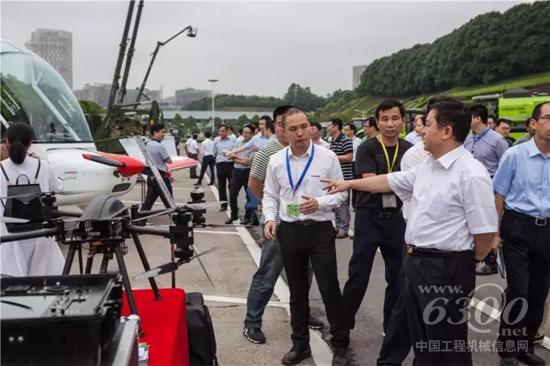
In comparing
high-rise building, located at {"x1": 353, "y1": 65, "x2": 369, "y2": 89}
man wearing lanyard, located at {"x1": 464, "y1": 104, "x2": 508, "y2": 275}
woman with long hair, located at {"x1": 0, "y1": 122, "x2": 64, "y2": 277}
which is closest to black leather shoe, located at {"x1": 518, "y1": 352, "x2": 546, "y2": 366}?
man wearing lanyard, located at {"x1": 464, "y1": 104, "x2": 508, "y2": 275}

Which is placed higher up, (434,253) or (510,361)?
(434,253)

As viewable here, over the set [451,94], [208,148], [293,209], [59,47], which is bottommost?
[293,209]

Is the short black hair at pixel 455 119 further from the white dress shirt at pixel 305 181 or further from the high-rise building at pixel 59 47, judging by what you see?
the high-rise building at pixel 59 47

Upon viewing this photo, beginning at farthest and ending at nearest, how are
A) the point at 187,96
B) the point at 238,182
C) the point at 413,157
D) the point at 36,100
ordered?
the point at 187,96 < the point at 238,182 < the point at 36,100 < the point at 413,157

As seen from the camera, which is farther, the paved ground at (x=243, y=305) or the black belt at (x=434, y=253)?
the paved ground at (x=243, y=305)

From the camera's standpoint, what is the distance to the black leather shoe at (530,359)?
3.86m

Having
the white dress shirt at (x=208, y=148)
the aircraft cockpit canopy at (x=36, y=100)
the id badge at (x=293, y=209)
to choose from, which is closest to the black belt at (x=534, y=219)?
the id badge at (x=293, y=209)

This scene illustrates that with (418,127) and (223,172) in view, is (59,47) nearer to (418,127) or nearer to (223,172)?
(223,172)

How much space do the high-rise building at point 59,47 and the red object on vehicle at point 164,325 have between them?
1290cm

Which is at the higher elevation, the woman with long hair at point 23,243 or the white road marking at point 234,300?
the woman with long hair at point 23,243

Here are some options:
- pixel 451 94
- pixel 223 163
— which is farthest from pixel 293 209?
pixel 451 94

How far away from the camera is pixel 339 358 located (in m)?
3.80

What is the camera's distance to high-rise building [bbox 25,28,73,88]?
14560 millimetres

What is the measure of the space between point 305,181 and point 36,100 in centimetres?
584
